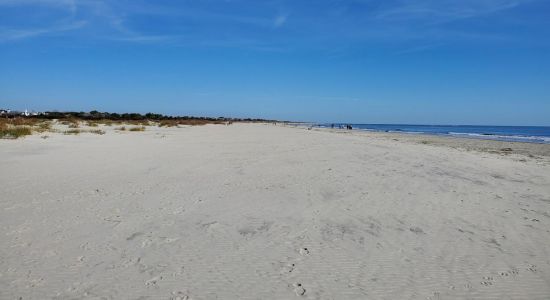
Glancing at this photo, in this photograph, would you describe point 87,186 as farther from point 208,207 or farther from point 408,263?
point 408,263

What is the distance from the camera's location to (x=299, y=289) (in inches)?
137

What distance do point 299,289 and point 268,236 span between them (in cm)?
141

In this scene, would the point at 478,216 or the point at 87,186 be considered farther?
the point at 87,186

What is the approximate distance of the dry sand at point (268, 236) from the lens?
356 cm

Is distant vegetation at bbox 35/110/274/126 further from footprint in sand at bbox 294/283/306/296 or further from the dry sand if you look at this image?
footprint in sand at bbox 294/283/306/296

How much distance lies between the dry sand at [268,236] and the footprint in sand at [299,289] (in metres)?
0.01

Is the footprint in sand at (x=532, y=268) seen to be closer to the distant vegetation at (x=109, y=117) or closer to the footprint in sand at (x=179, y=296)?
the footprint in sand at (x=179, y=296)

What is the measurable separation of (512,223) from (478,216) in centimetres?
47

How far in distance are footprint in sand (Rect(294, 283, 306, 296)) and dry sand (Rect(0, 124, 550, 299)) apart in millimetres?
13

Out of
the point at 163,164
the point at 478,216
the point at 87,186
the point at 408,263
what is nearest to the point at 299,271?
the point at 408,263

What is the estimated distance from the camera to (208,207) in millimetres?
6184

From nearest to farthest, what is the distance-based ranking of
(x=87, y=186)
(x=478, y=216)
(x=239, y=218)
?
(x=239, y=218), (x=478, y=216), (x=87, y=186)

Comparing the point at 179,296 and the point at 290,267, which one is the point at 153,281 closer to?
the point at 179,296

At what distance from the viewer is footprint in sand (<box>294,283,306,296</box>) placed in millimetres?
3410
